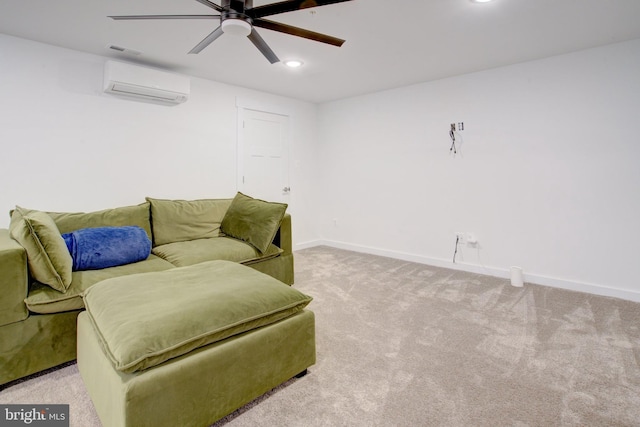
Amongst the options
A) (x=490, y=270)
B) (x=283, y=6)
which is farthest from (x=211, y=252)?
(x=490, y=270)

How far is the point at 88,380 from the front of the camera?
1.57m

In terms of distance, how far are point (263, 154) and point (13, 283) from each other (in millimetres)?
3243

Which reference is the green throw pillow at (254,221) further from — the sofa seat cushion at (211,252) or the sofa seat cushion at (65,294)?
the sofa seat cushion at (65,294)

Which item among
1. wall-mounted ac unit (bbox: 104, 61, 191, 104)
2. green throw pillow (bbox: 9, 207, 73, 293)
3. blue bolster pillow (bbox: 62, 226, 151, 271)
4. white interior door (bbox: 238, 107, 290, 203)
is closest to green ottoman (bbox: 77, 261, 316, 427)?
green throw pillow (bbox: 9, 207, 73, 293)

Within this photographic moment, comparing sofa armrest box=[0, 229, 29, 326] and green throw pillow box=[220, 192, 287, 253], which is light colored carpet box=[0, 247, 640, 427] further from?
green throw pillow box=[220, 192, 287, 253]

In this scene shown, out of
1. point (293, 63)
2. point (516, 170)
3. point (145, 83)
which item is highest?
point (293, 63)

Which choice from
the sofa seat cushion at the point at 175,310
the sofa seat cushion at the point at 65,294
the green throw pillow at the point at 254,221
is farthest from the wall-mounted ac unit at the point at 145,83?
the sofa seat cushion at the point at 175,310

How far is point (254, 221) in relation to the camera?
3.22m

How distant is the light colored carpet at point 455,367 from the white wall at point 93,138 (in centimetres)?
187

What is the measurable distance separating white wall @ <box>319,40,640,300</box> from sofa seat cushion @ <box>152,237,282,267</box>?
7.02 ft

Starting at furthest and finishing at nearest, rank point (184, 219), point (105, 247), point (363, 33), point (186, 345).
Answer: point (184, 219) → point (363, 33) → point (105, 247) → point (186, 345)

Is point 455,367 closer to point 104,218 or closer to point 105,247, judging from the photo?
point 105,247

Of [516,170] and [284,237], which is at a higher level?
[516,170]

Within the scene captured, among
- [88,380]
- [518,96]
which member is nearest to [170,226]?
[88,380]
